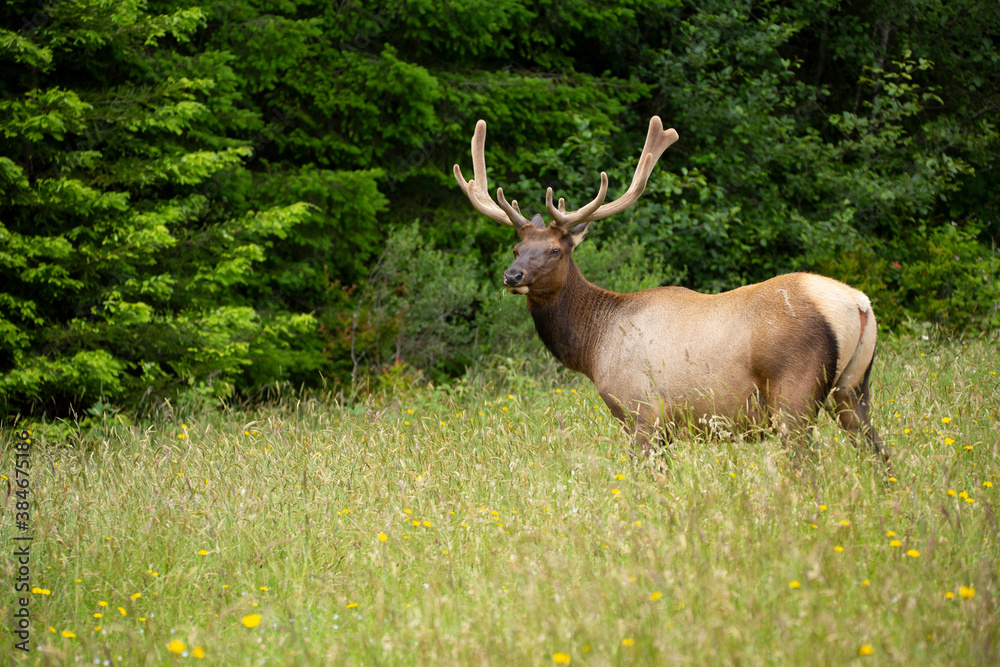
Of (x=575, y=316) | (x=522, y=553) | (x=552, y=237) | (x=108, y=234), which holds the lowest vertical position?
(x=108, y=234)

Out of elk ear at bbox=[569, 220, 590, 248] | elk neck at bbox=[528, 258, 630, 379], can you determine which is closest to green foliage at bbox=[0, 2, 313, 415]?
elk neck at bbox=[528, 258, 630, 379]

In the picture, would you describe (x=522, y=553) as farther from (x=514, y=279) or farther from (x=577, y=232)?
(x=577, y=232)

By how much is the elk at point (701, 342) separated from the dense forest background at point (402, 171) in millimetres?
2930

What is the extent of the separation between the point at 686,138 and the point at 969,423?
8.18 metres

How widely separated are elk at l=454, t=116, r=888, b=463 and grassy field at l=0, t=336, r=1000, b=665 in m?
0.23

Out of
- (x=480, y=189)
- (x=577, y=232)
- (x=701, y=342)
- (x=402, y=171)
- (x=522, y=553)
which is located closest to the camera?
(x=522, y=553)

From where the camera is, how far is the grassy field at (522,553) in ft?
8.02

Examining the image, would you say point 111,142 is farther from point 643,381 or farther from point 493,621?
point 493,621

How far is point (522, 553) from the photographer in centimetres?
322

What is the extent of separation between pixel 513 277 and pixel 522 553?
2.29 meters

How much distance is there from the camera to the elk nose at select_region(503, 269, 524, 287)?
516 cm

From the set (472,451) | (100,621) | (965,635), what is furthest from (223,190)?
(965,635)

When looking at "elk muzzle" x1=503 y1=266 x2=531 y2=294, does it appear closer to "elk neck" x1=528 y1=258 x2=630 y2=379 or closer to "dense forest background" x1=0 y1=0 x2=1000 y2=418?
"elk neck" x1=528 y1=258 x2=630 y2=379

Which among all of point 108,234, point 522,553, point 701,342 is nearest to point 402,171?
point 108,234
